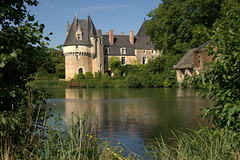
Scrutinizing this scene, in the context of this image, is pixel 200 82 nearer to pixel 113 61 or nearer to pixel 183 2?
pixel 183 2

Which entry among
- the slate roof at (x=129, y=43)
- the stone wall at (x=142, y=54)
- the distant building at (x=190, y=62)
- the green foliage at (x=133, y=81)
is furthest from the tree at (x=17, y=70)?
the stone wall at (x=142, y=54)

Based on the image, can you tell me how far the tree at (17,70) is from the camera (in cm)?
394

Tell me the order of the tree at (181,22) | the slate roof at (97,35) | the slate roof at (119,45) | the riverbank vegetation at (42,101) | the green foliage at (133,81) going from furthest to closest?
the slate roof at (119,45)
the slate roof at (97,35)
the green foliage at (133,81)
the tree at (181,22)
the riverbank vegetation at (42,101)

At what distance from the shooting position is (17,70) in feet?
14.2

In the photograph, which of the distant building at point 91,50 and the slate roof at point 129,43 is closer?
the distant building at point 91,50

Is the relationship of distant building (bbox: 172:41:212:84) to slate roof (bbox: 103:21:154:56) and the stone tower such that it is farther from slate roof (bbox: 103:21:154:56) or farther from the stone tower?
slate roof (bbox: 103:21:154:56)

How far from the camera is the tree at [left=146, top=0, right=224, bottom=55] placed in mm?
30516

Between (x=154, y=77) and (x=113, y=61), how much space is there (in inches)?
735

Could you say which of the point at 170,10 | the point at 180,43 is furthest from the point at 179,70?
the point at 170,10

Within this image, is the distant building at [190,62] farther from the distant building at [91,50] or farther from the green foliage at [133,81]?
the distant building at [91,50]

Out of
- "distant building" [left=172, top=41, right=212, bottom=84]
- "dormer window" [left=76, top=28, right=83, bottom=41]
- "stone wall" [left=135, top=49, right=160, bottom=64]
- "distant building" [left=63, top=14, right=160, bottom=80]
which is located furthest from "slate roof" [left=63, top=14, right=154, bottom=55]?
"distant building" [left=172, top=41, right=212, bottom=84]

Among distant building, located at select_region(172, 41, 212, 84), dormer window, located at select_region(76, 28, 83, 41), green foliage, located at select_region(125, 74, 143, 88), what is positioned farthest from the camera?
dormer window, located at select_region(76, 28, 83, 41)

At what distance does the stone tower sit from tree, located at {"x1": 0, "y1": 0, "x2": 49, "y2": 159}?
50.4 meters

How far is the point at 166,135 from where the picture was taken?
797cm
